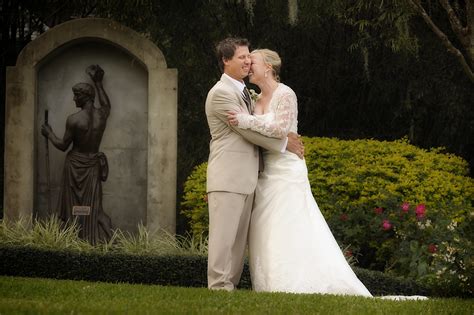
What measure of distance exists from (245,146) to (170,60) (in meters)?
6.11

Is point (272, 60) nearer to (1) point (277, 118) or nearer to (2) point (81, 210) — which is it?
(1) point (277, 118)

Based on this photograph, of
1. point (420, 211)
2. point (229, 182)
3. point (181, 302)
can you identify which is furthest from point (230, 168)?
point (420, 211)

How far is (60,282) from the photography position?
8336mm

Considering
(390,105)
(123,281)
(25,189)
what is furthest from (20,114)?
(390,105)

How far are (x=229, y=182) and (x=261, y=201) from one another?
0.42 meters

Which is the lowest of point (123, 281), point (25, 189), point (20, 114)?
point (123, 281)

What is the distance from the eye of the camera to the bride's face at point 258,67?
813cm

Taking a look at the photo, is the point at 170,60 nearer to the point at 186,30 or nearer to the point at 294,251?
the point at 186,30

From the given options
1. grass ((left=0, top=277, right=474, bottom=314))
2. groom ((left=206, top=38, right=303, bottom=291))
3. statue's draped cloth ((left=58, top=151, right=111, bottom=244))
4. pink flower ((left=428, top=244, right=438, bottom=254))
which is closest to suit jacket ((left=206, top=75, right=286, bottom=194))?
groom ((left=206, top=38, right=303, bottom=291))

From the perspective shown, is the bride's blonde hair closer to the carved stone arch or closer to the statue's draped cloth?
the carved stone arch

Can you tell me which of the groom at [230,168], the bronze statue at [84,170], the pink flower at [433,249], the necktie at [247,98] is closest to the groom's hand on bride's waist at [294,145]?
the groom at [230,168]

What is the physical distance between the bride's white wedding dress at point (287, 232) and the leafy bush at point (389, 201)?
5.11ft

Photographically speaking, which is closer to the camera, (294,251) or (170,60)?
(294,251)

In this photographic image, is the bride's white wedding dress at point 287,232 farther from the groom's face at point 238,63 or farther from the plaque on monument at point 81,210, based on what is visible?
the plaque on monument at point 81,210
